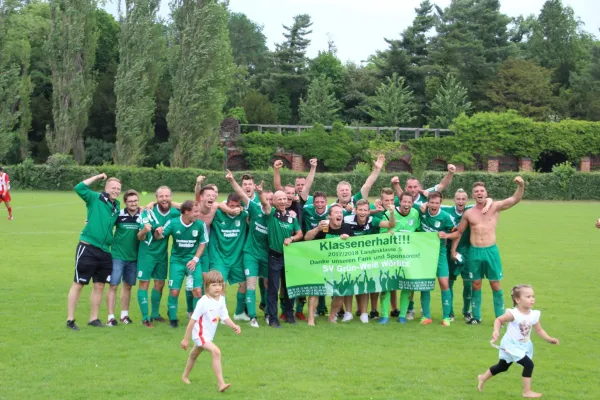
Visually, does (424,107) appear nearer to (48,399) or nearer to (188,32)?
(188,32)

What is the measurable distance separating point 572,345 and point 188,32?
48179 mm

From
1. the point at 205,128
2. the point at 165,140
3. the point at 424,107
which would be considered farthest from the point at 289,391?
the point at 424,107

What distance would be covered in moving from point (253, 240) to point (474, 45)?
61.4 metres

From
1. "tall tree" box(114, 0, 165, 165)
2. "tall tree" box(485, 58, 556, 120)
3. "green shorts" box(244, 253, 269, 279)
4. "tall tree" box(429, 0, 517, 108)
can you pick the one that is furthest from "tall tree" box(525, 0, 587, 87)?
"green shorts" box(244, 253, 269, 279)

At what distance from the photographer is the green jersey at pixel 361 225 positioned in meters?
11.0

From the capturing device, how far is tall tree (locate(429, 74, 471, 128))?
63.9 metres

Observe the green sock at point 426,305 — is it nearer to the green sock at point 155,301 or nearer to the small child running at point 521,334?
the small child running at point 521,334

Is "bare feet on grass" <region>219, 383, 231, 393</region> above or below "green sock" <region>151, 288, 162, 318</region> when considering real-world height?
below

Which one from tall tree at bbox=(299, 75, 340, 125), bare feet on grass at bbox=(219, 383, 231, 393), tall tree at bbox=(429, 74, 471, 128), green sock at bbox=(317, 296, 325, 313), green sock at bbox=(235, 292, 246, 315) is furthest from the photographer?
tall tree at bbox=(299, 75, 340, 125)

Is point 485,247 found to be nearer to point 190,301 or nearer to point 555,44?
point 190,301

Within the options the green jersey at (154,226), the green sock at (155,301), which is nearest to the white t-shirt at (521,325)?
the green jersey at (154,226)

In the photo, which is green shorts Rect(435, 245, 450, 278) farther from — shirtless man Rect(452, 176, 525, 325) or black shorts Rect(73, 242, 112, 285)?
black shorts Rect(73, 242, 112, 285)

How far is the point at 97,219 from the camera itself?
33.0ft

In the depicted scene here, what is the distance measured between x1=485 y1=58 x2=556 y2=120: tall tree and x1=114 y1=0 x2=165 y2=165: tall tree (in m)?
30.8
